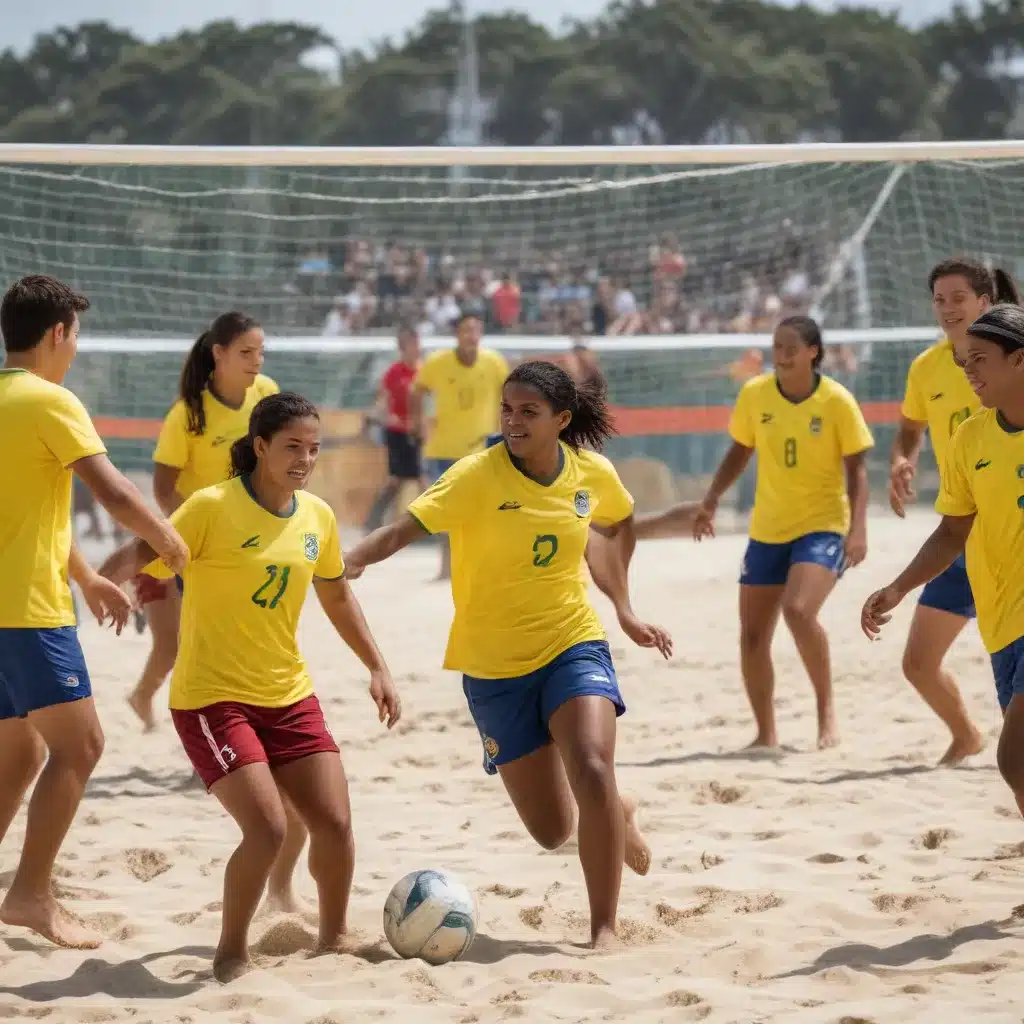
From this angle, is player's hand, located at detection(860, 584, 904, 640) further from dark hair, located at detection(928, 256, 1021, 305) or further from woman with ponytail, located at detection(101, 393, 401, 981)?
dark hair, located at detection(928, 256, 1021, 305)

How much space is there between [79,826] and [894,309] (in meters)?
12.2

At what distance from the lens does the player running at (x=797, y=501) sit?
287 inches

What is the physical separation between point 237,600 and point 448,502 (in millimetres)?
695

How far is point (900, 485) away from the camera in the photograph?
6707 millimetres

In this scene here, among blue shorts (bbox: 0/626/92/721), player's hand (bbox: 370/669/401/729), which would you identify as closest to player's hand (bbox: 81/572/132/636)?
blue shorts (bbox: 0/626/92/721)

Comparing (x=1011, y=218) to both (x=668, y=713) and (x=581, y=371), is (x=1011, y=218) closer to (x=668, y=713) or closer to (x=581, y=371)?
(x=581, y=371)

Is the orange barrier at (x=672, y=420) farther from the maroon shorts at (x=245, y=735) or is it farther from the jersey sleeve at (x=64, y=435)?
the jersey sleeve at (x=64, y=435)

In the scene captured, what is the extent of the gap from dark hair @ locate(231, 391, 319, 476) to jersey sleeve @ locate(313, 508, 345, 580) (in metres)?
0.28

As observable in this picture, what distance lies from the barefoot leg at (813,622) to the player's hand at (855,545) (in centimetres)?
12

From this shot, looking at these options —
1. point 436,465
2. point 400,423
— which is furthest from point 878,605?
point 400,423

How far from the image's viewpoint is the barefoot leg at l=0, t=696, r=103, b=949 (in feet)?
15.2

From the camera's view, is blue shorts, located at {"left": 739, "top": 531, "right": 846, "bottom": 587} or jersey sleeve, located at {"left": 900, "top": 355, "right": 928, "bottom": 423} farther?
blue shorts, located at {"left": 739, "top": 531, "right": 846, "bottom": 587}

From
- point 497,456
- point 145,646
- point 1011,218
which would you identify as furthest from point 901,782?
point 1011,218

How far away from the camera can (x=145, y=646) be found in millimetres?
10320
